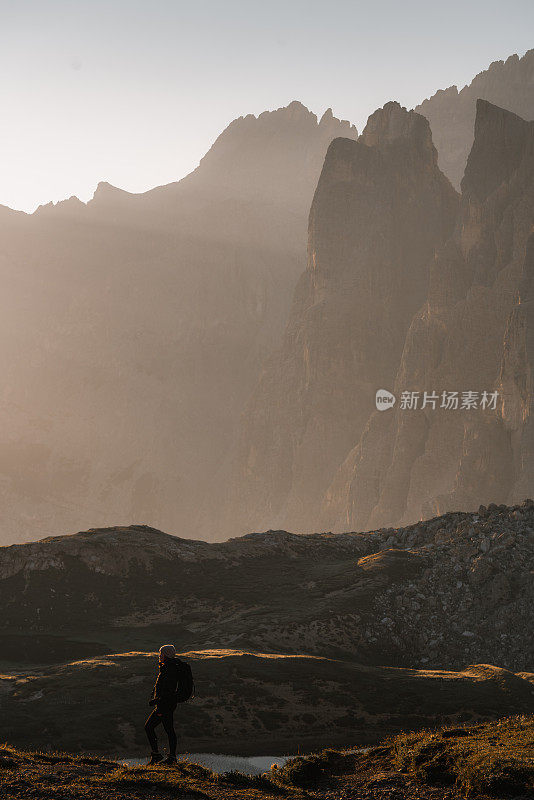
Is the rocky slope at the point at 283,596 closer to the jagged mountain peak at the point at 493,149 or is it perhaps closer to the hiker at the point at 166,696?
the hiker at the point at 166,696

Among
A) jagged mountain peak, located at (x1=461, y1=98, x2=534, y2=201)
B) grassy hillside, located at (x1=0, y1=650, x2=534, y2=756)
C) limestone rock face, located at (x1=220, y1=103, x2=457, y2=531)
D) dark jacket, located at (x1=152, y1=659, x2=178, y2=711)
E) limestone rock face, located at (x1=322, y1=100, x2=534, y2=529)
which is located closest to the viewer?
dark jacket, located at (x1=152, y1=659, x2=178, y2=711)

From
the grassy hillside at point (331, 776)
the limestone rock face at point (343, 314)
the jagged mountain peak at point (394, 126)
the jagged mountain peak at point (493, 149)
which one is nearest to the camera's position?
the grassy hillside at point (331, 776)

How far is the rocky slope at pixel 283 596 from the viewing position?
3841 cm

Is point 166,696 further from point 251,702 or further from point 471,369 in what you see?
point 471,369

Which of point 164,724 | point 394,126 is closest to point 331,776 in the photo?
point 164,724

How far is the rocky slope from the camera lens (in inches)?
1512

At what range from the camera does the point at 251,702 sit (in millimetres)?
27766

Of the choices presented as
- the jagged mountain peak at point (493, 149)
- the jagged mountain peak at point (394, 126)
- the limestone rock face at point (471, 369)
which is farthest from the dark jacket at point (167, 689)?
the jagged mountain peak at point (394, 126)

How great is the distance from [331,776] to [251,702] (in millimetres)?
10711

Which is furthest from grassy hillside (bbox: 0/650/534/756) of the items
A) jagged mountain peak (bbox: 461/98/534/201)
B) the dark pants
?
jagged mountain peak (bbox: 461/98/534/201)

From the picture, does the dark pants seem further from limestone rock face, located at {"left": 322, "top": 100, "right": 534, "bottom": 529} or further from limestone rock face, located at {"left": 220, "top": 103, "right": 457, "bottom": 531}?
limestone rock face, located at {"left": 220, "top": 103, "right": 457, "bottom": 531}

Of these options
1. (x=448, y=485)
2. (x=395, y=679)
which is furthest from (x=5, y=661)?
(x=448, y=485)

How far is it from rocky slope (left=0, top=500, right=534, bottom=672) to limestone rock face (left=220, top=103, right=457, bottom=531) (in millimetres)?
88240

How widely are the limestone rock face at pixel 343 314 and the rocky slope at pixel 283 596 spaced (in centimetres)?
8824
